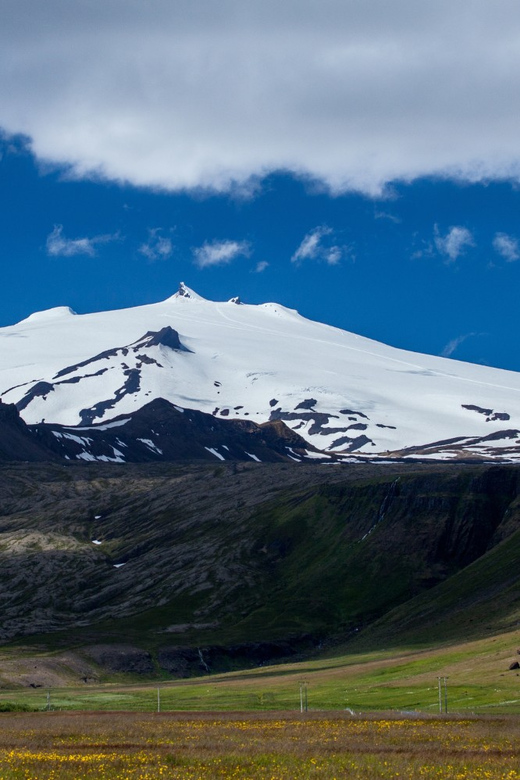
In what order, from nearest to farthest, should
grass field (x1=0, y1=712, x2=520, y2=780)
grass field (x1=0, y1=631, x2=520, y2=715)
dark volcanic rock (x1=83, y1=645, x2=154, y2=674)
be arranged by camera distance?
grass field (x1=0, y1=712, x2=520, y2=780) → grass field (x1=0, y1=631, x2=520, y2=715) → dark volcanic rock (x1=83, y1=645, x2=154, y2=674)

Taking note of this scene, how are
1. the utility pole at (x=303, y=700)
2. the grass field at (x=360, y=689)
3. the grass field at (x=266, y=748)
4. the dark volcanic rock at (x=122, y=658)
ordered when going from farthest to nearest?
the dark volcanic rock at (x=122, y=658)
the grass field at (x=360, y=689)
the utility pole at (x=303, y=700)
the grass field at (x=266, y=748)

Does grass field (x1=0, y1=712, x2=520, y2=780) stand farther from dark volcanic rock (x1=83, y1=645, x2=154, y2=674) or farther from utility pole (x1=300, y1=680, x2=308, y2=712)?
dark volcanic rock (x1=83, y1=645, x2=154, y2=674)

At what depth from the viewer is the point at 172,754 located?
46312 mm

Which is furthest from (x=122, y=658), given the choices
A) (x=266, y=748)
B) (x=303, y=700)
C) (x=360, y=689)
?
(x=266, y=748)

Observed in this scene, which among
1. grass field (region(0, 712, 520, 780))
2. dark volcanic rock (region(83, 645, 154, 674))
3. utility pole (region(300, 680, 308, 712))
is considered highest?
grass field (region(0, 712, 520, 780))

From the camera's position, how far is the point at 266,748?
47938mm

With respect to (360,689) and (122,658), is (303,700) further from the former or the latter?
(122,658)

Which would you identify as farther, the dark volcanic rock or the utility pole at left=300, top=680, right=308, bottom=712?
the dark volcanic rock

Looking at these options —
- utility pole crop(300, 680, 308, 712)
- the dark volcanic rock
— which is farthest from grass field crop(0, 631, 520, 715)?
the dark volcanic rock

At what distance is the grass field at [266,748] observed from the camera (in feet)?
136

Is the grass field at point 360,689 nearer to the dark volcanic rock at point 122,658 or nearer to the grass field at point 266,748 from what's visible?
the grass field at point 266,748

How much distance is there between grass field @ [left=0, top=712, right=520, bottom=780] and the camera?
136ft

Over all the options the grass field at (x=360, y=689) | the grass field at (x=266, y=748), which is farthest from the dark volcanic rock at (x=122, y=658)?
the grass field at (x=266, y=748)

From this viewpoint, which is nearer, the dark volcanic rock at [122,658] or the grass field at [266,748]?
the grass field at [266,748]
